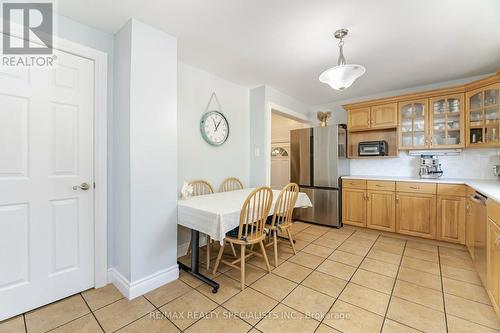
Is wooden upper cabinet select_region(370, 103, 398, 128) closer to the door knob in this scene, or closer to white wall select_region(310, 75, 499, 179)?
white wall select_region(310, 75, 499, 179)

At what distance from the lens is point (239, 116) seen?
3.47 metres

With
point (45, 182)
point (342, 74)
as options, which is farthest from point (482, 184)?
point (45, 182)

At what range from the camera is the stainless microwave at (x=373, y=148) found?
12.0ft

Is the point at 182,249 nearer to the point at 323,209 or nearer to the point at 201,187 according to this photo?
the point at 201,187

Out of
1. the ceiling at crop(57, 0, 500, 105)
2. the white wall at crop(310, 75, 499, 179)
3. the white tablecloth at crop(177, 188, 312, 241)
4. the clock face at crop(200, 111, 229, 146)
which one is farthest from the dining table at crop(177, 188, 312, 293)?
the white wall at crop(310, 75, 499, 179)

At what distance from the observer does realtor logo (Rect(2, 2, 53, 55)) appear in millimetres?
1591

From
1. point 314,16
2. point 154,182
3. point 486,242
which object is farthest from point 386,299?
point 314,16

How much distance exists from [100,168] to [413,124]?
4.19 metres

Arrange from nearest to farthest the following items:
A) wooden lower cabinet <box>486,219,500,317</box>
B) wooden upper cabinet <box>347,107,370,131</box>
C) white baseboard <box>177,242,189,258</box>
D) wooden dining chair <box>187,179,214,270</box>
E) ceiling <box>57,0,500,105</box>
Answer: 1. wooden lower cabinet <box>486,219,500,317</box>
2. ceiling <box>57,0,500,105</box>
3. white baseboard <box>177,242,189,258</box>
4. wooden dining chair <box>187,179,214,270</box>
5. wooden upper cabinet <box>347,107,370,131</box>

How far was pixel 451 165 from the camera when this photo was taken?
333 centimetres

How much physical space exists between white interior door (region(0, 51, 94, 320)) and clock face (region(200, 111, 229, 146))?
1247 millimetres

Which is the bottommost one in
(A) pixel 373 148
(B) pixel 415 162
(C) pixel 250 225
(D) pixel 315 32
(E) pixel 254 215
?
(C) pixel 250 225

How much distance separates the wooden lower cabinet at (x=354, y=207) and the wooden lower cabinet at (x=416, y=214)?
18.7 inches

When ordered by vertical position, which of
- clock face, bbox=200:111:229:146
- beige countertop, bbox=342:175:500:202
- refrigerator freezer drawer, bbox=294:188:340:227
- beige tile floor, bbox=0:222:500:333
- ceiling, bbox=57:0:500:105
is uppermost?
ceiling, bbox=57:0:500:105
